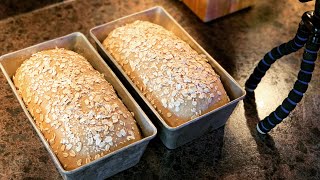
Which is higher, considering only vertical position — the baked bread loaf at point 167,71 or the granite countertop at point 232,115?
the baked bread loaf at point 167,71

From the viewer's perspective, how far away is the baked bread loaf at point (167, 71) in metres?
0.85

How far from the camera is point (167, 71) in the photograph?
884 millimetres

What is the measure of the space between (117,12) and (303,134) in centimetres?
60

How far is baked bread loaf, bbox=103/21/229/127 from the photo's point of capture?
0.85 metres

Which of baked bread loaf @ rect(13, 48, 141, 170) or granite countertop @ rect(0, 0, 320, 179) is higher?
baked bread loaf @ rect(13, 48, 141, 170)

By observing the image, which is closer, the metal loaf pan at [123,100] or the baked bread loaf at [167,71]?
the metal loaf pan at [123,100]

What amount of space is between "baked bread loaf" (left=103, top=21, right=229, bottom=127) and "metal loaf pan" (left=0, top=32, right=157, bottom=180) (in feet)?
0.14

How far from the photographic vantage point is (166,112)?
849mm

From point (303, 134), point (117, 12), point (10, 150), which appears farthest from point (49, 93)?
point (303, 134)

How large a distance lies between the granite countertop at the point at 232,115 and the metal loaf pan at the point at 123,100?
5cm

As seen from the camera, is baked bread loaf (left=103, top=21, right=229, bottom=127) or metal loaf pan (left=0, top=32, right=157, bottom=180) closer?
metal loaf pan (left=0, top=32, right=157, bottom=180)

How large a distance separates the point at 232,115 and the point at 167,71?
19 cm

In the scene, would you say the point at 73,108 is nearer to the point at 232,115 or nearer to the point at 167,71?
the point at 167,71

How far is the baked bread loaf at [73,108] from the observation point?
77 cm
